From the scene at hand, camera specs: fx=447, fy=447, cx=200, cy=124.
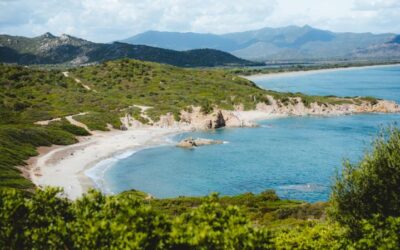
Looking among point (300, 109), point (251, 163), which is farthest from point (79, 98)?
point (251, 163)

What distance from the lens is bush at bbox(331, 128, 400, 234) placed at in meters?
30.4

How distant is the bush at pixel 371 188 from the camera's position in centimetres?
3041

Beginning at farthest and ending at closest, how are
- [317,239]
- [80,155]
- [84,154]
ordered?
[84,154]
[80,155]
[317,239]

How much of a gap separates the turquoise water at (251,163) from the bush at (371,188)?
1210 inches

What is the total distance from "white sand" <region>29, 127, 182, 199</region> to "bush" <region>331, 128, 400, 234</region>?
4616 cm

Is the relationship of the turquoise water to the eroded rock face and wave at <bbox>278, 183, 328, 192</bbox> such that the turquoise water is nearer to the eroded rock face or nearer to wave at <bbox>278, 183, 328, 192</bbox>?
wave at <bbox>278, 183, 328, 192</bbox>

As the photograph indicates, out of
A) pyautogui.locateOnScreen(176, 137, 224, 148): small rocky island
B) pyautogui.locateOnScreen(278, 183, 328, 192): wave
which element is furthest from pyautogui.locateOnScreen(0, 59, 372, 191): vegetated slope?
pyautogui.locateOnScreen(278, 183, 328, 192): wave

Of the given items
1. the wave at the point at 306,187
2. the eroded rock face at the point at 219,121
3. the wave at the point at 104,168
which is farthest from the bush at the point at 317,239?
the eroded rock face at the point at 219,121

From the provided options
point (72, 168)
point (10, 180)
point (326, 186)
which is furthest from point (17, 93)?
point (326, 186)

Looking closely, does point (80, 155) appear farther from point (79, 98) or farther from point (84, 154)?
point (79, 98)

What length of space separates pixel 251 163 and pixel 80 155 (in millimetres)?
37887

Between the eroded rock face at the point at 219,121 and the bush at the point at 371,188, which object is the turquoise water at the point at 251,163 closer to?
the eroded rock face at the point at 219,121

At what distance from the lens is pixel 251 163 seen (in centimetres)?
9600

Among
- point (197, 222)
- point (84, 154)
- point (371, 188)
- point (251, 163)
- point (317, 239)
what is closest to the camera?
point (197, 222)
